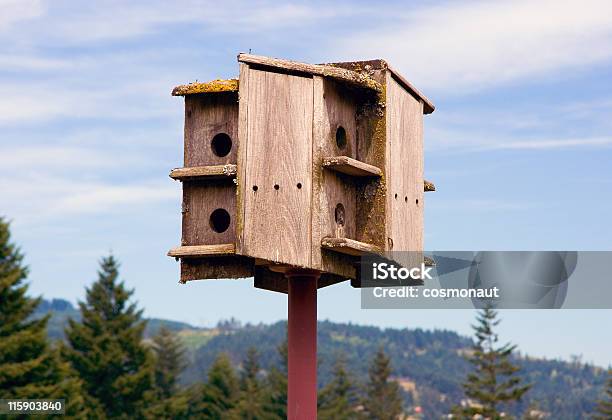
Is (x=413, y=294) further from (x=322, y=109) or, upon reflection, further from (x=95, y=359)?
(x=95, y=359)

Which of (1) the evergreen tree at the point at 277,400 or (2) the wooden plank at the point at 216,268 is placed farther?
(1) the evergreen tree at the point at 277,400

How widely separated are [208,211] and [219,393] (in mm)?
59471

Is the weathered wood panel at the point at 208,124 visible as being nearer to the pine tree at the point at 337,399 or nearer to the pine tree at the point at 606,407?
the pine tree at the point at 606,407

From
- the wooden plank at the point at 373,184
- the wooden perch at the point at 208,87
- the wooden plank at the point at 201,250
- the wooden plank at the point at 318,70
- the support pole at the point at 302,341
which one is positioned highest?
the wooden plank at the point at 318,70

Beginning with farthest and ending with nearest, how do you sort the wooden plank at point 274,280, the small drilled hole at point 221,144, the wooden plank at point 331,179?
the wooden plank at point 274,280
the small drilled hole at point 221,144
the wooden plank at point 331,179

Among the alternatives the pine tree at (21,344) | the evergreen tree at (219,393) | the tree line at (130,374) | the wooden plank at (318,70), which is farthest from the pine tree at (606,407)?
→ the wooden plank at (318,70)

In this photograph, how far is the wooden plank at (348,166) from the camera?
410 inches

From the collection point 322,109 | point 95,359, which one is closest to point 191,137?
point 322,109

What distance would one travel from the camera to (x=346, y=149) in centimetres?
1102

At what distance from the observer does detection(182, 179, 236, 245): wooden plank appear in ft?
35.2

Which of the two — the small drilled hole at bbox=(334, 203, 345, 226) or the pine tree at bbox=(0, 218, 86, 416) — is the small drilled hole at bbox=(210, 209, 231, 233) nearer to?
the small drilled hole at bbox=(334, 203, 345, 226)

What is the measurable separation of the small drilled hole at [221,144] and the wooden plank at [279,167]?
0.67 meters

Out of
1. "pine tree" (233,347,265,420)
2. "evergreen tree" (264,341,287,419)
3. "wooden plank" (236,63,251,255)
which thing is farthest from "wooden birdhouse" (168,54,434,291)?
"pine tree" (233,347,265,420)

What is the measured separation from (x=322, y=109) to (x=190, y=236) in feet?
5.21
